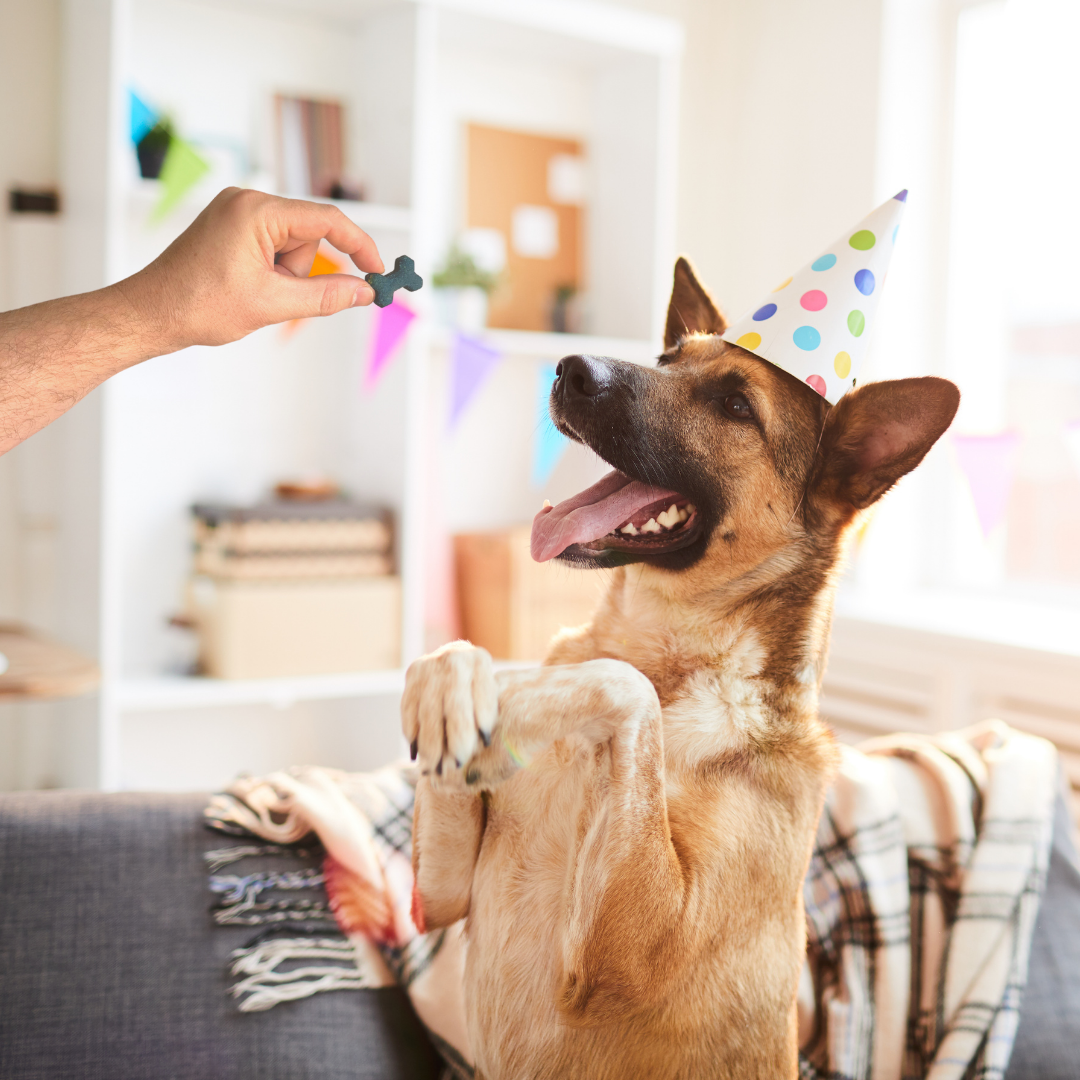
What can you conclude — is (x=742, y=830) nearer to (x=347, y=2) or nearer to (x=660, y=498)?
(x=660, y=498)

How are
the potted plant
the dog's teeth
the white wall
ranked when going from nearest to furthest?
the dog's teeth → the potted plant → the white wall

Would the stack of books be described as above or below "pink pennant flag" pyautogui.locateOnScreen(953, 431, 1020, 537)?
below

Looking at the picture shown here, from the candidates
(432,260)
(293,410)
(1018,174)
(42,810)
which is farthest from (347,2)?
(42,810)

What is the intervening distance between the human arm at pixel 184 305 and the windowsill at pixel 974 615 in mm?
1817

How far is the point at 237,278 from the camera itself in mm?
845

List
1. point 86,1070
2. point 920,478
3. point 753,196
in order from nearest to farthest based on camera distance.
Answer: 1. point 86,1070
2. point 920,478
3. point 753,196

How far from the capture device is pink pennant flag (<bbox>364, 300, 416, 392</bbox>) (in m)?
2.17

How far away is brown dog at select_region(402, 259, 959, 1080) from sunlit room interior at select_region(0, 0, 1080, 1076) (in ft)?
3.76

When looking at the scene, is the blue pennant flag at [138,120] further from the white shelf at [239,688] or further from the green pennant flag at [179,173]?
the white shelf at [239,688]

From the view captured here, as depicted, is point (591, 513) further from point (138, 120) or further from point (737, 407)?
point (138, 120)

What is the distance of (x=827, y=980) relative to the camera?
54.8 inches

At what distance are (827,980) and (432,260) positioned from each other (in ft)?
7.08

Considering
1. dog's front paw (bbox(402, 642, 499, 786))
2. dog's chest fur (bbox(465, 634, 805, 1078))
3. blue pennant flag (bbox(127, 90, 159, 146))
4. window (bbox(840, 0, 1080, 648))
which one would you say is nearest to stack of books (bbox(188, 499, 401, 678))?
blue pennant flag (bbox(127, 90, 159, 146))

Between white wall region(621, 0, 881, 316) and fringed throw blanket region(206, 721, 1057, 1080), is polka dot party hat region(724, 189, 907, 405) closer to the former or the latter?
fringed throw blanket region(206, 721, 1057, 1080)
